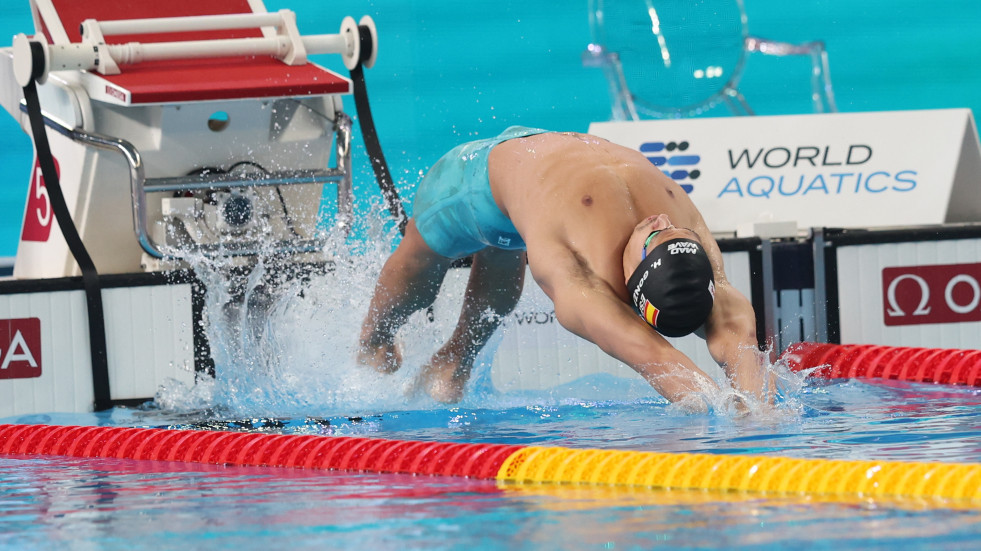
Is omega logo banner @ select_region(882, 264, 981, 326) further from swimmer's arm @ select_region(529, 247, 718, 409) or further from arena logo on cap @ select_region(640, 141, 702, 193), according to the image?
swimmer's arm @ select_region(529, 247, 718, 409)

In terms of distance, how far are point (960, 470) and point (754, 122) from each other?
2738 millimetres

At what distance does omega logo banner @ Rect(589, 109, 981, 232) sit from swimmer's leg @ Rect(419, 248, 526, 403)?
41.7 inches

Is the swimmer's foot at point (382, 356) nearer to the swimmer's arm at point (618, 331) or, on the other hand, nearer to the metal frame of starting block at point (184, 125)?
the metal frame of starting block at point (184, 125)

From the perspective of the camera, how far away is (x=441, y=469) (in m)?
2.63

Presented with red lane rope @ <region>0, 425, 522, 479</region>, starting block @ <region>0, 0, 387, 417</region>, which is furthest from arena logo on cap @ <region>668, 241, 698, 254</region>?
starting block @ <region>0, 0, 387, 417</region>

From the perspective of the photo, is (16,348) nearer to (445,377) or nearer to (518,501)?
(445,377)

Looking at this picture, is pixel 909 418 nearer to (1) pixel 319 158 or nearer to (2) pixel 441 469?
(2) pixel 441 469

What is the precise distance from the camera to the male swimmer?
270cm

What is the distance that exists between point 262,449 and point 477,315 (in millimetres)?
1061

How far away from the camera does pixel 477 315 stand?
12.6 ft

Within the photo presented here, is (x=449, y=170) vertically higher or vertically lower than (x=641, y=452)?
higher

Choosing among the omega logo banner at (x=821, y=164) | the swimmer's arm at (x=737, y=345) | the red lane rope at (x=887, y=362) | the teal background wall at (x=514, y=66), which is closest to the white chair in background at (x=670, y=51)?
the omega logo banner at (x=821, y=164)

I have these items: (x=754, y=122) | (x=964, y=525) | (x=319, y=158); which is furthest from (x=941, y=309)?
(x=964, y=525)

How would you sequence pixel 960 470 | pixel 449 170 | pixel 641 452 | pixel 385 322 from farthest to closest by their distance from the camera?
pixel 385 322 → pixel 449 170 → pixel 641 452 → pixel 960 470
